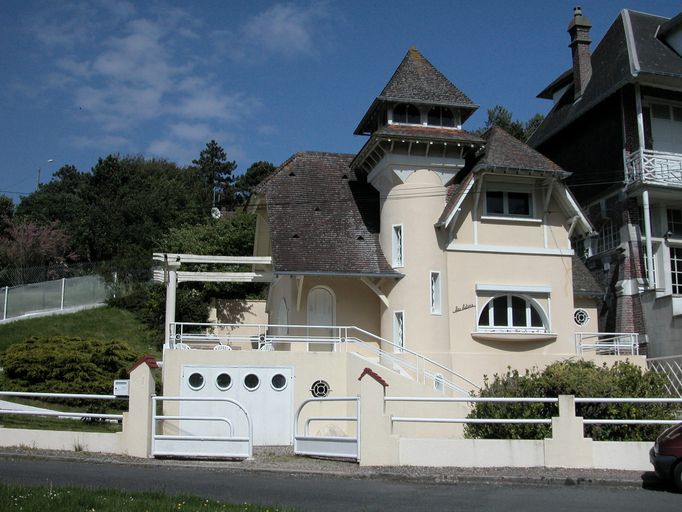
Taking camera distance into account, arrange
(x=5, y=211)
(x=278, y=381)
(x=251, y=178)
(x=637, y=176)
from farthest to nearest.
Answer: (x=251, y=178), (x=5, y=211), (x=637, y=176), (x=278, y=381)

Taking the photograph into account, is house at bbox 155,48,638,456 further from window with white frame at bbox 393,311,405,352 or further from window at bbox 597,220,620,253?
window at bbox 597,220,620,253

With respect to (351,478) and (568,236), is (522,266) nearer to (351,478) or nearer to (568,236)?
(568,236)

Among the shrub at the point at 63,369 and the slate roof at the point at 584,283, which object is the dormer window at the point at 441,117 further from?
the shrub at the point at 63,369

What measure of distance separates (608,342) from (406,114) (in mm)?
11681

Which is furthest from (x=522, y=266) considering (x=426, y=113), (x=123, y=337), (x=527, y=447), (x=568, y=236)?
(x=123, y=337)

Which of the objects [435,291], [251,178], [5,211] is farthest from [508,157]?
[251,178]

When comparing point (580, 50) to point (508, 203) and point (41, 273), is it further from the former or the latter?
point (41, 273)

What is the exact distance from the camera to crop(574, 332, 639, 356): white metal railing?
79.8ft

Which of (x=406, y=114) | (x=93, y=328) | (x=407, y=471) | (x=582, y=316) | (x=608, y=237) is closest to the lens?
(x=407, y=471)

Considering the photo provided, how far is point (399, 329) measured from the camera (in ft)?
76.5

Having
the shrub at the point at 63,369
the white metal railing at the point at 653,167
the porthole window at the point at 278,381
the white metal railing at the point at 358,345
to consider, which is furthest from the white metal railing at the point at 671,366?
the shrub at the point at 63,369

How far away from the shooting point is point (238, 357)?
20.8 metres

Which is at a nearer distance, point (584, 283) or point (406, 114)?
point (406, 114)

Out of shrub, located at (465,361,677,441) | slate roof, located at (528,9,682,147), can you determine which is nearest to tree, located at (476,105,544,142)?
slate roof, located at (528,9,682,147)
